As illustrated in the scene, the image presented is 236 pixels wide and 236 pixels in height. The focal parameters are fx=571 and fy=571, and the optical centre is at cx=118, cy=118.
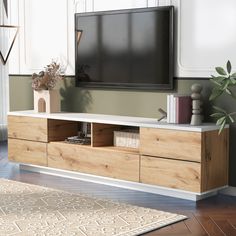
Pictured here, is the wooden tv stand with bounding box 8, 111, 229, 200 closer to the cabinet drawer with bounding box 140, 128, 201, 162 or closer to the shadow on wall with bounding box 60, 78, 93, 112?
the cabinet drawer with bounding box 140, 128, 201, 162

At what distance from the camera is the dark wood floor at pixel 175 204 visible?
11.9 ft

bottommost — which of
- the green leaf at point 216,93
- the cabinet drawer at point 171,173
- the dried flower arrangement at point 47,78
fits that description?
the cabinet drawer at point 171,173

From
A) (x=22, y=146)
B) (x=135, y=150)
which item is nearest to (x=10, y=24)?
(x=22, y=146)

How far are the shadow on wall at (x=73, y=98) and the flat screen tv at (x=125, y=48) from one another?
4.4 inches

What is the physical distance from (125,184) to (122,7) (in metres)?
1.62

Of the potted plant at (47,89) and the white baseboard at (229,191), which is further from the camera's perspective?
the potted plant at (47,89)

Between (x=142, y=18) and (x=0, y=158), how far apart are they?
2441 millimetres

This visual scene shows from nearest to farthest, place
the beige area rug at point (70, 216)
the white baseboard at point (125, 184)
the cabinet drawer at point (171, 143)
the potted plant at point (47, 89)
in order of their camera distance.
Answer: the beige area rug at point (70, 216) → the cabinet drawer at point (171, 143) → the white baseboard at point (125, 184) → the potted plant at point (47, 89)

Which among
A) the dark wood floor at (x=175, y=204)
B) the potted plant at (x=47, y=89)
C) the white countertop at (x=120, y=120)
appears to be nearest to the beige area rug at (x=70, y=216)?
the dark wood floor at (x=175, y=204)

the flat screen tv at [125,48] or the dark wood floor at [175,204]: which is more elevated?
the flat screen tv at [125,48]

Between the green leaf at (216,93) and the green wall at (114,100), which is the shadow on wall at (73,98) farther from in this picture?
the green leaf at (216,93)

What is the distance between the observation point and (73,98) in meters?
5.79

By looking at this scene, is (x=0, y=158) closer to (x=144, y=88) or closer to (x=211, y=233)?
(x=144, y=88)

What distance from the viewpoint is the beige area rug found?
139 inches
